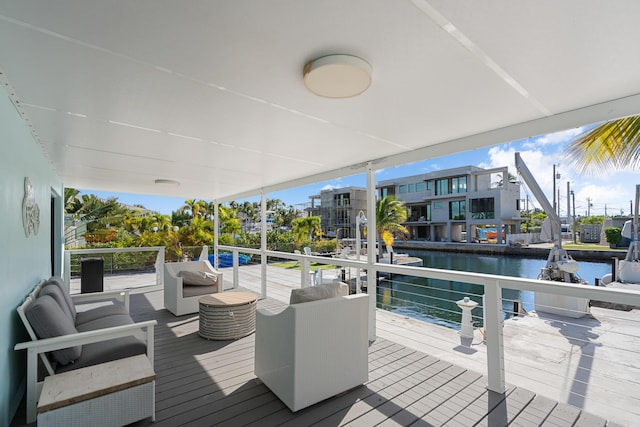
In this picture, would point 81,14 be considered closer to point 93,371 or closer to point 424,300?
point 93,371

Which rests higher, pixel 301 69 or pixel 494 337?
pixel 301 69

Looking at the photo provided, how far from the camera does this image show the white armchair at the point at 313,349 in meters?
2.34

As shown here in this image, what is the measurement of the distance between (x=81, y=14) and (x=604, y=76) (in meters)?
2.79

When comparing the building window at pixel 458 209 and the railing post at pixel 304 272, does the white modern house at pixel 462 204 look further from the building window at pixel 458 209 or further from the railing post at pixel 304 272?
the railing post at pixel 304 272

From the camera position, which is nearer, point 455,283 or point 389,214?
point 455,283

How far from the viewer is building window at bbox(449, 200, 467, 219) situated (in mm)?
24562

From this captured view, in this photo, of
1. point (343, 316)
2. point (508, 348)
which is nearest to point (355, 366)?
point (343, 316)

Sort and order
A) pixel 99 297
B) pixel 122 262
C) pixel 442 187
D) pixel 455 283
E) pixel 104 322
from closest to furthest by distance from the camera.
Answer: pixel 104 322 → pixel 99 297 → pixel 122 262 → pixel 455 283 → pixel 442 187

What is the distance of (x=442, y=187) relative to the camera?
2623 cm

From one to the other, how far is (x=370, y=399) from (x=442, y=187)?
85.1 feet

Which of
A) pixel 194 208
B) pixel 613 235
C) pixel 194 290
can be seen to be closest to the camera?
pixel 194 290

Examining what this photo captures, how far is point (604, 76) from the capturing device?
1875 mm

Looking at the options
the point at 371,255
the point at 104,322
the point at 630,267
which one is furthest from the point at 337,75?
the point at 630,267

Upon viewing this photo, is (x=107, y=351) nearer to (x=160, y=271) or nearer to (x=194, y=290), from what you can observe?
(x=194, y=290)
